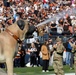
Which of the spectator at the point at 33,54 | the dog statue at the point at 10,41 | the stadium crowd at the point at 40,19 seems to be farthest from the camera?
the stadium crowd at the point at 40,19

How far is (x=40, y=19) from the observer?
2755 cm

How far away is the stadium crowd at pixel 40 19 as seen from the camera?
74.9ft

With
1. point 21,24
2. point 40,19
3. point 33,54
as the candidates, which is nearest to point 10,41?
point 21,24

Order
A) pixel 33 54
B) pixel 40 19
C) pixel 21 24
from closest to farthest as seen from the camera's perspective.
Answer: pixel 21 24 < pixel 33 54 < pixel 40 19

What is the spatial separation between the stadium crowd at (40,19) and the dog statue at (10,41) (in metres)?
12.8

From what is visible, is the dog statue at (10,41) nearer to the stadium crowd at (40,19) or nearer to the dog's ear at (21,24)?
the dog's ear at (21,24)

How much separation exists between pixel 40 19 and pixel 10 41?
1972 cm

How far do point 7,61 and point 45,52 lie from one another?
1306 centimetres

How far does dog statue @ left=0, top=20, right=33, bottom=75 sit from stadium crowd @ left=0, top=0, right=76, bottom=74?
12.8 metres

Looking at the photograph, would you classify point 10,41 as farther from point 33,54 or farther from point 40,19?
point 40,19

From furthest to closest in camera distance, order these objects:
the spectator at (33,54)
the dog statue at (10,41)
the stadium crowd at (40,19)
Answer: the stadium crowd at (40,19)
the spectator at (33,54)
the dog statue at (10,41)

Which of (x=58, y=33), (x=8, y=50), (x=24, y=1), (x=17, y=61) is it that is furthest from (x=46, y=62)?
(x=8, y=50)

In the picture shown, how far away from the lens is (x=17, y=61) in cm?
2247

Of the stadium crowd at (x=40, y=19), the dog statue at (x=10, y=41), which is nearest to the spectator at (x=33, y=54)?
the stadium crowd at (x=40, y=19)
